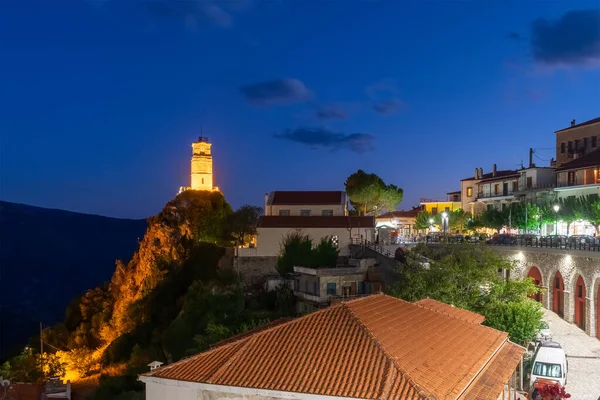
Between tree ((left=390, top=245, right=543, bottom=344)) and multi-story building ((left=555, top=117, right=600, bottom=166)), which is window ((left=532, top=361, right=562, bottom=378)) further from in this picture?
multi-story building ((left=555, top=117, right=600, bottom=166))

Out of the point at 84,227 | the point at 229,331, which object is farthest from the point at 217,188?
the point at 84,227

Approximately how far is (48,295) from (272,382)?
117035mm

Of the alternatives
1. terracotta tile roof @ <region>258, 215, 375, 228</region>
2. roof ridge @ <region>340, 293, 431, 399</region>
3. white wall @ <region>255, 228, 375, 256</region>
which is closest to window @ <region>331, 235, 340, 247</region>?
white wall @ <region>255, 228, 375, 256</region>

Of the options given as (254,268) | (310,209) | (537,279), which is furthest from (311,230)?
(537,279)

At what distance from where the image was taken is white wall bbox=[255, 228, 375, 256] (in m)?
45.8

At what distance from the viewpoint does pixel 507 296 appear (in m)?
25.5

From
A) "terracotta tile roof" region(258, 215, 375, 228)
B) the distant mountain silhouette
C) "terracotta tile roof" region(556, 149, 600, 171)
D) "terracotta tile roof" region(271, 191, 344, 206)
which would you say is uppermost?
"terracotta tile roof" region(556, 149, 600, 171)

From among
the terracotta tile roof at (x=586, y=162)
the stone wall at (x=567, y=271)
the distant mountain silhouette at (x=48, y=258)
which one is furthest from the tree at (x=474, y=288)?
the distant mountain silhouette at (x=48, y=258)

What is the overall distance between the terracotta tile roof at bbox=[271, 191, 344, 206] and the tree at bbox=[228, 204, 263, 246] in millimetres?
5163

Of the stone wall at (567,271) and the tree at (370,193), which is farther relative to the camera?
the tree at (370,193)

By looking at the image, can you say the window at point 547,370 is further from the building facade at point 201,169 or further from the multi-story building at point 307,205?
the building facade at point 201,169

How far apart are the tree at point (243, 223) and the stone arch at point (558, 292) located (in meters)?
24.4

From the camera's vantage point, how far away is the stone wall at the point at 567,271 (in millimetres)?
26516

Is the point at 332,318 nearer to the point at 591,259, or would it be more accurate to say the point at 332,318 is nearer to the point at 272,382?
the point at 272,382
